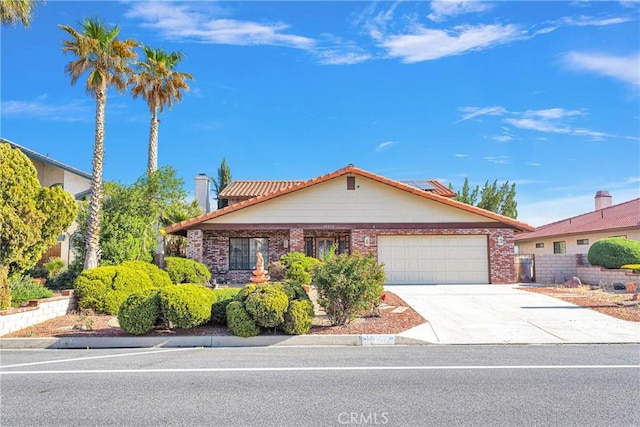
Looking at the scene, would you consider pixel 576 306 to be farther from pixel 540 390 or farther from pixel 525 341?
pixel 540 390

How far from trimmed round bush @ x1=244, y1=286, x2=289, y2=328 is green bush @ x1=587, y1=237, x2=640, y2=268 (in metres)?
14.7

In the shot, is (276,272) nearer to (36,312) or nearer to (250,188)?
(36,312)

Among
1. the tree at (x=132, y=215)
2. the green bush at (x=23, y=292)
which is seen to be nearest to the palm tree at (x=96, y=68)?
the tree at (x=132, y=215)

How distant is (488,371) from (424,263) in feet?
44.4

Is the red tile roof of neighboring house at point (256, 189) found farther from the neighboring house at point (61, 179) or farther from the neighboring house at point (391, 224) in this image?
the neighboring house at point (61, 179)

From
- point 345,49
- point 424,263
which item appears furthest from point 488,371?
point 424,263

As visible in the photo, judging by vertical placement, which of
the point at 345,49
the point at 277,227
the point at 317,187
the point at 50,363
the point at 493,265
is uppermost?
the point at 345,49

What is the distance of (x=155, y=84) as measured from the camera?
2566 cm

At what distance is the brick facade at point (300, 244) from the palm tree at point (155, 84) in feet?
21.3

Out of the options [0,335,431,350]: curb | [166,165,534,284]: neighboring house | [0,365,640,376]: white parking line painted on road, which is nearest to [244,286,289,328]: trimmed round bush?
[0,335,431,350]: curb

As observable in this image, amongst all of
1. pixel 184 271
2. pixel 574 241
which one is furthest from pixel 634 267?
pixel 184 271

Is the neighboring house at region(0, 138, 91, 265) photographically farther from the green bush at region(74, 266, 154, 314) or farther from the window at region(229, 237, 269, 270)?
the green bush at region(74, 266, 154, 314)

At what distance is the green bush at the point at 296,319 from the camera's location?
9586mm

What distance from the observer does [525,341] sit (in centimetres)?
940
